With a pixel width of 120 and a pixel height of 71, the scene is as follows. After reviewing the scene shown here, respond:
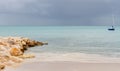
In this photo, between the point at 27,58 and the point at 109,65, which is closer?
the point at 109,65

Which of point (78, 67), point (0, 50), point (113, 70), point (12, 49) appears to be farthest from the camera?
point (12, 49)

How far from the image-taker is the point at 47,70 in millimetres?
26625

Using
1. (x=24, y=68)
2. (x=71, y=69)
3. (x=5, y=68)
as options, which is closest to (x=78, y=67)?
(x=71, y=69)

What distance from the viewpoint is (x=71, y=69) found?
2694cm

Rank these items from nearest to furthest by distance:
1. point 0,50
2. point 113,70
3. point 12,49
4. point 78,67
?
point 113,70 < point 78,67 < point 0,50 < point 12,49

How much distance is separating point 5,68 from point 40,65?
442 cm

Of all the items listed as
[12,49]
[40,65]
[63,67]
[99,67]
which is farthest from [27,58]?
[99,67]

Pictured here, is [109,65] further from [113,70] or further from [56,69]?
[56,69]

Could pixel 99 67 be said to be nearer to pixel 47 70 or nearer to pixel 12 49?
pixel 47 70

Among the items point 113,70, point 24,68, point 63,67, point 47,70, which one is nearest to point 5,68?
point 24,68

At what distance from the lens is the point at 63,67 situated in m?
28.2

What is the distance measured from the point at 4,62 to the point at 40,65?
3815mm

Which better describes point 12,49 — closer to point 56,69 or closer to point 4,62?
point 4,62

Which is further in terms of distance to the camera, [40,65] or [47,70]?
[40,65]
